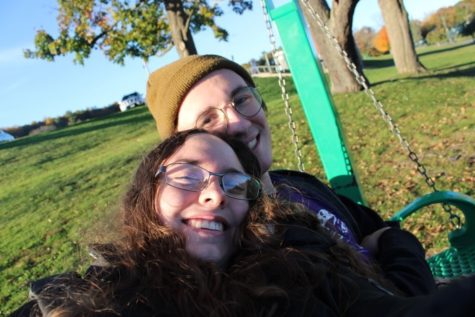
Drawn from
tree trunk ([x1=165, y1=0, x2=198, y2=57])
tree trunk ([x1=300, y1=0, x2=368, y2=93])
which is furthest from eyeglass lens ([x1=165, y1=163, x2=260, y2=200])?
tree trunk ([x1=165, y1=0, x2=198, y2=57])

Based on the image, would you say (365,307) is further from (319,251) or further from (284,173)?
(284,173)

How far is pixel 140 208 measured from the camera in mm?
1563

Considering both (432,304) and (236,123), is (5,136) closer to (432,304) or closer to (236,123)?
(236,123)

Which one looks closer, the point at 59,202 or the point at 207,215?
the point at 207,215

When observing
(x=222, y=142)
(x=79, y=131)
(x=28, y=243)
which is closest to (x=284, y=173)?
(x=222, y=142)

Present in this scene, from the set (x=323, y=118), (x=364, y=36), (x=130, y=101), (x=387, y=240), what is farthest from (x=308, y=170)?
(x=364, y=36)

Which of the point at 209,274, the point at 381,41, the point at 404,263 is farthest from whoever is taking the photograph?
the point at 381,41

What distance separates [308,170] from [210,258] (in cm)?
582

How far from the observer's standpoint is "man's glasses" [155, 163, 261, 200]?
5.02 ft

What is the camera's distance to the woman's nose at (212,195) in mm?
1508

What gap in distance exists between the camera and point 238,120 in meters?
1.95

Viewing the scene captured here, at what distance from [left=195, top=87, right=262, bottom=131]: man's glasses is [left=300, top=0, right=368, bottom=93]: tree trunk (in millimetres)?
9406

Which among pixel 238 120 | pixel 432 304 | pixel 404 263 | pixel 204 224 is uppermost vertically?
pixel 238 120

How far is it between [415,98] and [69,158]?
875cm
